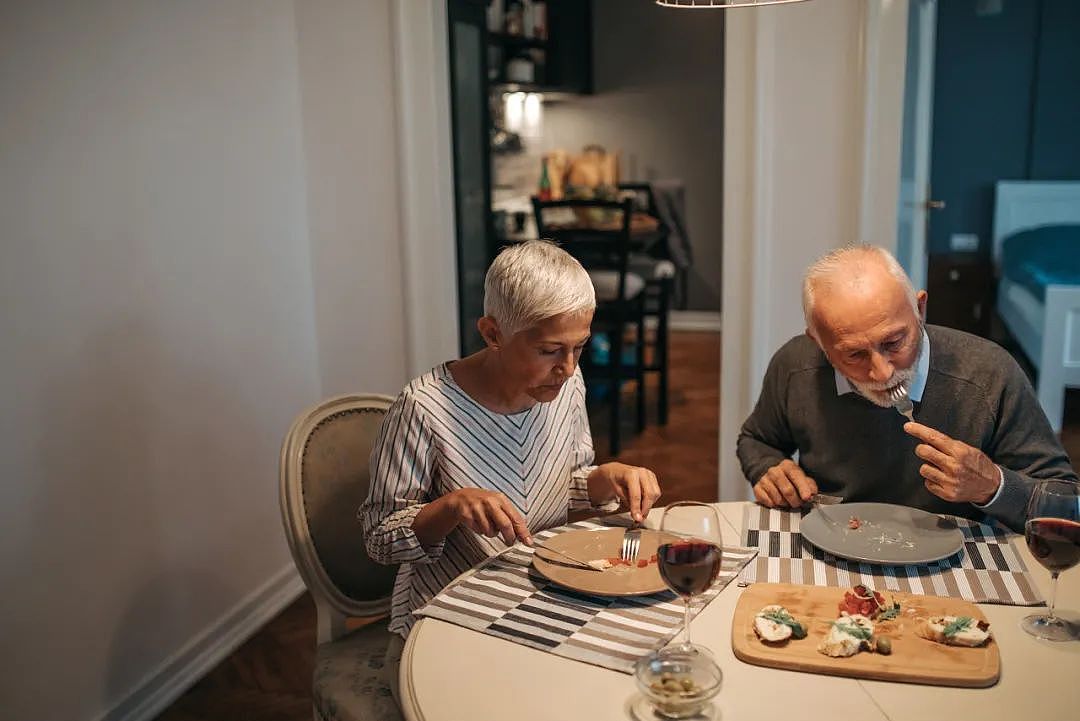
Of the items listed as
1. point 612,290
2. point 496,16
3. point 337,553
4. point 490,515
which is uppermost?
point 496,16

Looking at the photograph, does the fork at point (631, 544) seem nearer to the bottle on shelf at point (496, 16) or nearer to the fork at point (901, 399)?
the fork at point (901, 399)

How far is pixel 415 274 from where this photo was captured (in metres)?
3.22

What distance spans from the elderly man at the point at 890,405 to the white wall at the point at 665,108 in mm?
5576

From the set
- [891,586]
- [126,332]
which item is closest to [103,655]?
[126,332]

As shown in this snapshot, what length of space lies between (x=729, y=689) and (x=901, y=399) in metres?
0.72

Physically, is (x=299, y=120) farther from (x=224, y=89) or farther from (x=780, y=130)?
(x=780, y=130)

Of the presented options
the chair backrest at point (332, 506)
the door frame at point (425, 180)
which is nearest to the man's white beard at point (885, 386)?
the chair backrest at point (332, 506)

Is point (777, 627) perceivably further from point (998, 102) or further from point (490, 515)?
point (998, 102)

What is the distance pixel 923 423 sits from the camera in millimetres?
1707

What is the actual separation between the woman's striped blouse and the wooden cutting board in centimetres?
47

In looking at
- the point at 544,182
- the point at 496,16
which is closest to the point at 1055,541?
the point at 496,16

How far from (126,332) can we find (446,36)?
1428mm

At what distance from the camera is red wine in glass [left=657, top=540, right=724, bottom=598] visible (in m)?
1.15

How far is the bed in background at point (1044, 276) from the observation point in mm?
4164
